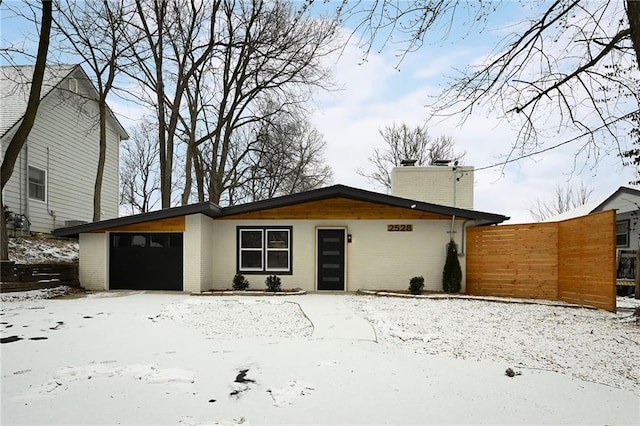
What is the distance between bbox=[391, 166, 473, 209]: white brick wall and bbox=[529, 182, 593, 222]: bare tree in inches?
766

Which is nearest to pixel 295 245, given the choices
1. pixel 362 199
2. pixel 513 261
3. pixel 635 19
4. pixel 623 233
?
pixel 362 199

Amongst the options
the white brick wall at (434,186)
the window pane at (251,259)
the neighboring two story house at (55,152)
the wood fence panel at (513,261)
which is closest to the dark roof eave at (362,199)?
the wood fence panel at (513,261)

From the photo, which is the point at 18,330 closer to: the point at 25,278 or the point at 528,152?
the point at 25,278

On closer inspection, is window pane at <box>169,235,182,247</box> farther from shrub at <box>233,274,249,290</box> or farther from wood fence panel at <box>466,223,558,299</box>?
wood fence panel at <box>466,223,558,299</box>

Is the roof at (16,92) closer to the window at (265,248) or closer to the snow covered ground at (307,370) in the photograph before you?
the window at (265,248)

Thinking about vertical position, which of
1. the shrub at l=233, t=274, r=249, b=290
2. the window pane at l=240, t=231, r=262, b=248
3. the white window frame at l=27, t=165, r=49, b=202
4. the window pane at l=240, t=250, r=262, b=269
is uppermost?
the white window frame at l=27, t=165, r=49, b=202

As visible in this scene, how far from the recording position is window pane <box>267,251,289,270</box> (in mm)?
11430

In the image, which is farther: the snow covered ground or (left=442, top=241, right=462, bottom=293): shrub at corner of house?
(left=442, top=241, right=462, bottom=293): shrub at corner of house

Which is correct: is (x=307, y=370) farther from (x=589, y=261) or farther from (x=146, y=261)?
(x=146, y=261)

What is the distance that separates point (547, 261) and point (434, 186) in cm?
694

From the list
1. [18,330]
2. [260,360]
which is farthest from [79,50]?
[260,360]

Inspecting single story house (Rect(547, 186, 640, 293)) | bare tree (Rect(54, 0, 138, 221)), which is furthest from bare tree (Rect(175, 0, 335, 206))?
single story house (Rect(547, 186, 640, 293))

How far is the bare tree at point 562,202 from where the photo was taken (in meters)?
31.5

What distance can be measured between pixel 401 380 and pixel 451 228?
7.84 m
